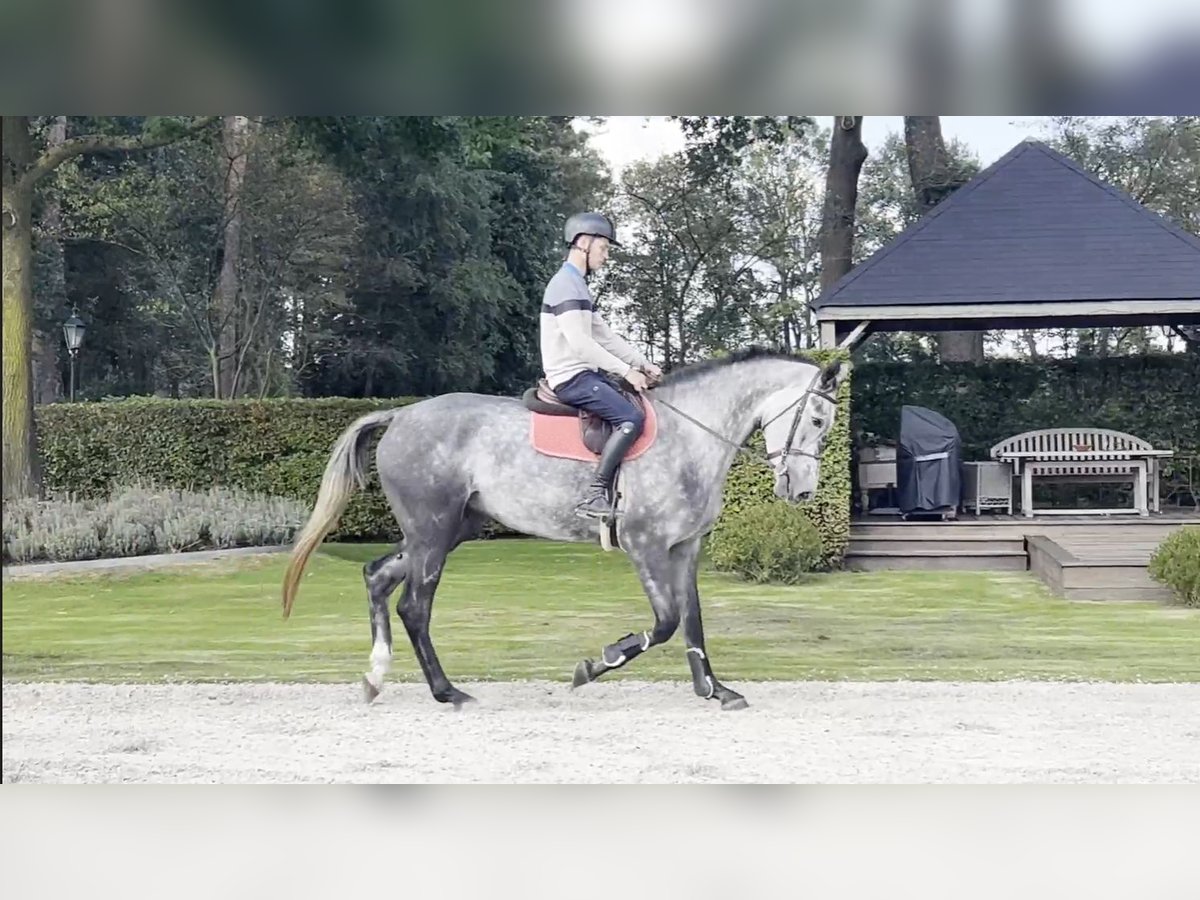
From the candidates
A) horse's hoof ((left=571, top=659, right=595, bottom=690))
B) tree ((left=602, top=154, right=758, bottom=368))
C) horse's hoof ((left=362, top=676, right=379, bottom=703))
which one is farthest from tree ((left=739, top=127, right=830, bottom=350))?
horse's hoof ((left=362, top=676, right=379, bottom=703))

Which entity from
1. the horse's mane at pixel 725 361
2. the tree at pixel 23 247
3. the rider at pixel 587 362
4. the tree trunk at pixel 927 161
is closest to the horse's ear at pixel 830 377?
the horse's mane at pixel 725 361

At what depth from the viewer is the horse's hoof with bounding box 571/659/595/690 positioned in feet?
21.7

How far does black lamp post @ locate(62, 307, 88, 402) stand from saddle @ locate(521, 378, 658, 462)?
3426 millimetres

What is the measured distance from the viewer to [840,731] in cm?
630

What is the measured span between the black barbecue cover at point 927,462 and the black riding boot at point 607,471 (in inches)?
139

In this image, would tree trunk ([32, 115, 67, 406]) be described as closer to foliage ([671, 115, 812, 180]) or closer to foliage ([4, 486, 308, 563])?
foliage ([4, 486, 308, 563])

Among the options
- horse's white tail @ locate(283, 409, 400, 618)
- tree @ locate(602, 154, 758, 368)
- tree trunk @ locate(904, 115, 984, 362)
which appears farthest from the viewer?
tree trunk @ locate(904, 115, 984, 362)

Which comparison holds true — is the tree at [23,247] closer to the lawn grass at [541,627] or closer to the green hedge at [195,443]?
the green hedge at [195,443]

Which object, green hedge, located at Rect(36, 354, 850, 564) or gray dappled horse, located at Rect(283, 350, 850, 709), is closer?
gray dappled horse, located at Rect(283, 350, 850, 709)

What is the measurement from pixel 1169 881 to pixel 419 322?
5.30 m

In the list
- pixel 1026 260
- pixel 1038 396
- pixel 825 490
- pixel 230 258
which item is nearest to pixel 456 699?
pixel 825 490

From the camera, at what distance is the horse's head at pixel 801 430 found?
624 centimetres

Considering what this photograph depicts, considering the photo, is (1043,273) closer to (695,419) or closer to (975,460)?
(975,460)

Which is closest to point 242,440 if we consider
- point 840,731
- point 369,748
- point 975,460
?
point 369,748
